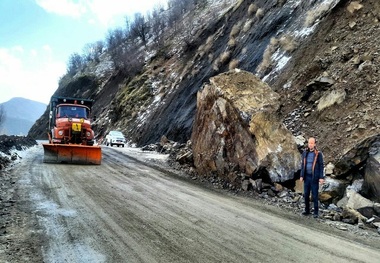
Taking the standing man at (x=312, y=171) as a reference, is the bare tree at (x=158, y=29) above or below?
above

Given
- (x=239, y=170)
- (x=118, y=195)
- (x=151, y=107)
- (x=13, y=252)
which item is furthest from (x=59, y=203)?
(x=151, y=107)

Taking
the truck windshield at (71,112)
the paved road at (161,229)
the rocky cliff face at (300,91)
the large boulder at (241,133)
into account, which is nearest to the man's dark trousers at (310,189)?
the paved road at (161,229)

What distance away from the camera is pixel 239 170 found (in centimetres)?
1127

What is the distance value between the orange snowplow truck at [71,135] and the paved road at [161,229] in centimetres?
514

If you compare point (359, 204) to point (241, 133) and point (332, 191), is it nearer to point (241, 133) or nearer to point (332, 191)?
point (332, 191)

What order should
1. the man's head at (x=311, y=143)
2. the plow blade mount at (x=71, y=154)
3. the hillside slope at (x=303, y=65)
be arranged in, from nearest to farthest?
the man's head at (x=311, y=143)
the hillside slope at (x=303, y=65)
the plow blade mount at (x=71, y=154)

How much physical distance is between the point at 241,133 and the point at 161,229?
6172mm

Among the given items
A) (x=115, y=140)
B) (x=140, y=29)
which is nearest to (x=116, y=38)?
(x=140, y=29)

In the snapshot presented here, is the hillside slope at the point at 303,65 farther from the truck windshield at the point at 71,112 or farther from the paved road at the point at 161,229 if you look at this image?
the truck windshield at the point at 71,112

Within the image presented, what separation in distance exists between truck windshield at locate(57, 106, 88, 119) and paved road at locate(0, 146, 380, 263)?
25.6 feet

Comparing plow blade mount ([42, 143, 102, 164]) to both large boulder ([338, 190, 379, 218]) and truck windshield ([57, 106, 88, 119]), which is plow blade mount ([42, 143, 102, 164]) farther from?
large boulder ([338, 190, 379, 218])

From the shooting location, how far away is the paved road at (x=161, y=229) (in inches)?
196

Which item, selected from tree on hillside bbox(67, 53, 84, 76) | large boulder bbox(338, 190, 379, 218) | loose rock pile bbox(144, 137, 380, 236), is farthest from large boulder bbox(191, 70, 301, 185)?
tree on hillside bbox(67, 53, 84, 76)

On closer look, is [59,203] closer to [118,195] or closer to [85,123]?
[118,195]
